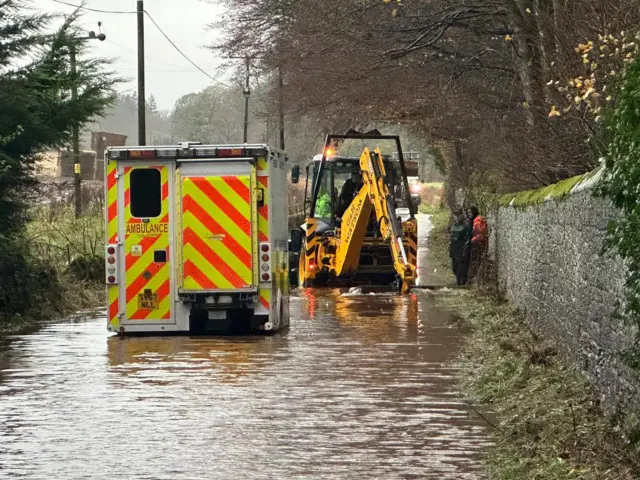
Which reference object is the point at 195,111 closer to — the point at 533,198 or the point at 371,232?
the point at 371,232

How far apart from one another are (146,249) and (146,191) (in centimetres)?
78

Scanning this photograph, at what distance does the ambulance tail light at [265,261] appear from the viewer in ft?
57.4

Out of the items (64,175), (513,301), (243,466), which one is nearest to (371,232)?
(513,301)

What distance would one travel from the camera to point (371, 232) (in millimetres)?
27953

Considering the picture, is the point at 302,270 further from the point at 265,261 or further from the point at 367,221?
the point at 265,261

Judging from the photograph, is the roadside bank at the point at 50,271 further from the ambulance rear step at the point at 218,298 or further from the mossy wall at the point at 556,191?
the mossy wall at the point at 556,191

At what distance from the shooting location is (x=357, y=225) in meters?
26.3

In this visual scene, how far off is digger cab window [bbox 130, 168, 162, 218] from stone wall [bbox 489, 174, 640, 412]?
494 cm

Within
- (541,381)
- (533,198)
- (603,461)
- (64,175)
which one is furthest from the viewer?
(64,175)

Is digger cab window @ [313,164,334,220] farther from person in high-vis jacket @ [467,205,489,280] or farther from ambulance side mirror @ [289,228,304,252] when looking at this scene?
person in high-vis jacket @ [467,205,489,280]

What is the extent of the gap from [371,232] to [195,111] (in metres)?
117

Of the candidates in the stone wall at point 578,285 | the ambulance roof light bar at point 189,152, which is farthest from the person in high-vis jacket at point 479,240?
the ambulance roof light bar at point 189,152

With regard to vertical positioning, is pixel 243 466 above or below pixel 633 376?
below

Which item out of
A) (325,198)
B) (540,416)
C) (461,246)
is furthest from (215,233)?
(325,198)
